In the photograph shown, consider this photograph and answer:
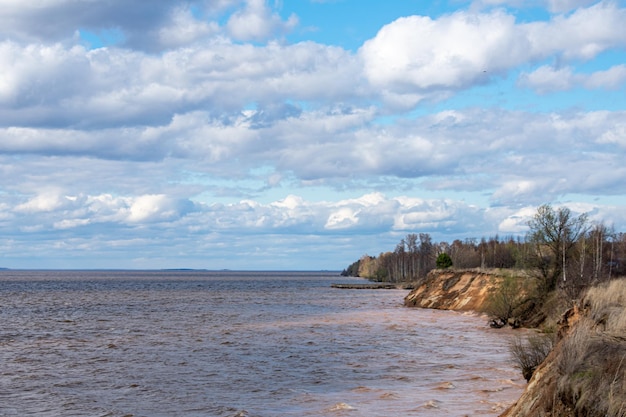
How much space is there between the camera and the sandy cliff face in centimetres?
6781

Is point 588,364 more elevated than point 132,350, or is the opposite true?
point 588,364

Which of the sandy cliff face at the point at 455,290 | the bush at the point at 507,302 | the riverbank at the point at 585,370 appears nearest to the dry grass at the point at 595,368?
the riverbank at the point at 585,370

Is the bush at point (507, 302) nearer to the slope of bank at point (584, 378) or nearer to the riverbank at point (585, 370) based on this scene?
the riverbank at point (585, 370)

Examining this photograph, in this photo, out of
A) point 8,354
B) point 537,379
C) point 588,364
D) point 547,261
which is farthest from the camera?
point 547,261

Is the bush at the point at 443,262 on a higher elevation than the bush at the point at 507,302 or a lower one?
higher

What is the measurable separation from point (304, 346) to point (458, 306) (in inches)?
1505

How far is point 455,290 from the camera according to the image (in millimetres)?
76000

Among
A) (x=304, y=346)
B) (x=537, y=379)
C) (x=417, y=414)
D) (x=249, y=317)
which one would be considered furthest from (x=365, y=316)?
(x=537, y=379)

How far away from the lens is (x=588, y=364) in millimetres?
13469

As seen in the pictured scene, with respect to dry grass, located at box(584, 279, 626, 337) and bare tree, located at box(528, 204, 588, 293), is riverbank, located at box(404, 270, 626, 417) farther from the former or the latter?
bare tree, located at box(528, 204, 588, 293)

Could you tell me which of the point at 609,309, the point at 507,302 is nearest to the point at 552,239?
the point at 507,302

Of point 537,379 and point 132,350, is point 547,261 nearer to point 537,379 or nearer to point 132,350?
point 132,350

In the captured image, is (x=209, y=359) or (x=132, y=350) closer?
(x=209, y=359)

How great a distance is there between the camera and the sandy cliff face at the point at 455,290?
222 feet
